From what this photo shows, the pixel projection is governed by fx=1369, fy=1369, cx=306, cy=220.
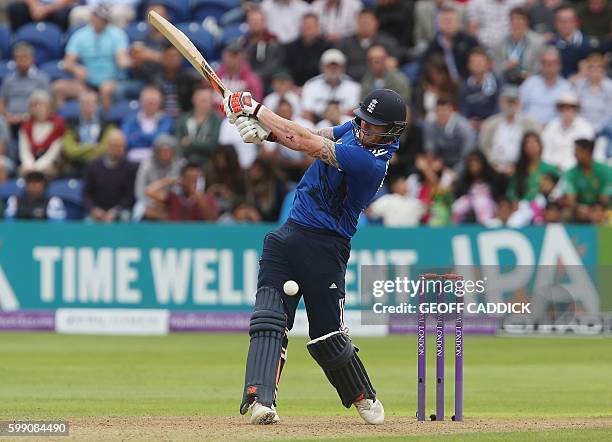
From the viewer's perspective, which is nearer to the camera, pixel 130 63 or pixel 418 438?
pixel 418 438

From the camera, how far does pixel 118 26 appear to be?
20.0 m

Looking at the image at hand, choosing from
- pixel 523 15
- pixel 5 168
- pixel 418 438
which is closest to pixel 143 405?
pixel 418 438

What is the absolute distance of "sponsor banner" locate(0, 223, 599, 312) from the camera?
16000mm

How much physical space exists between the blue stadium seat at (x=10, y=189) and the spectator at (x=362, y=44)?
4.60 metres

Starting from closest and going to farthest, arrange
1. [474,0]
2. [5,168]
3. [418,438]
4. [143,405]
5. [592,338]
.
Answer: [418,438] < [143,405] < [592,338] < [5,168] < [474,0]

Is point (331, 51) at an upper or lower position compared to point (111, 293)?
upper

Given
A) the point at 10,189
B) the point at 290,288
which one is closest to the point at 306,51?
the point at 10,189

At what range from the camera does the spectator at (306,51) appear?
18.5 m

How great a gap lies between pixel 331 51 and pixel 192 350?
524 cm

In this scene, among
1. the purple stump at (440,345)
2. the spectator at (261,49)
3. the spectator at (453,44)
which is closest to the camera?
the purple stump at (440,345)

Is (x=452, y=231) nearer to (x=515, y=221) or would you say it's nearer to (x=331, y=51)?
(x=515, y=221)

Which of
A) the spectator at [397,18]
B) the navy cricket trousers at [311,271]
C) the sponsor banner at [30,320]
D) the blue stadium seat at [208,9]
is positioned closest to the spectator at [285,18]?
the spectator at [397,18]

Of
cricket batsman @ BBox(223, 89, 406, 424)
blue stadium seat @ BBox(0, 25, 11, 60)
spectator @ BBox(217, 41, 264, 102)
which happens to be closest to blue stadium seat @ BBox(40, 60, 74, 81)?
blue stadium seat @ BBox(0, 25, 11, 60)

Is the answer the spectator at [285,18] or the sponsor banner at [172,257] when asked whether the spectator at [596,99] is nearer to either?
the sponsor banner at [172,257]
